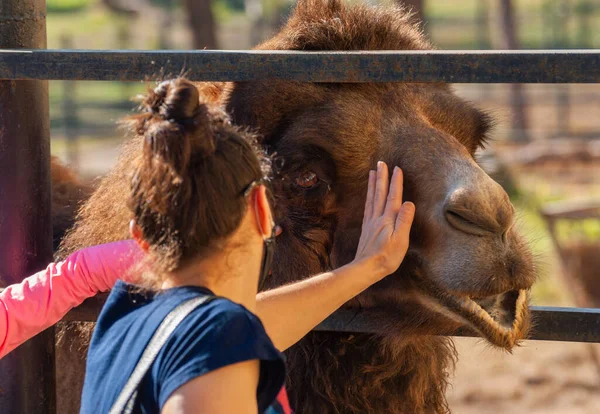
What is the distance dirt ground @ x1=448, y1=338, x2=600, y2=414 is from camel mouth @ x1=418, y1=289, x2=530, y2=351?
4398mm

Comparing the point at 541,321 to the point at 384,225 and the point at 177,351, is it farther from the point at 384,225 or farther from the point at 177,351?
the point at 177,351

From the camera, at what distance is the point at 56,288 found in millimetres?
2488

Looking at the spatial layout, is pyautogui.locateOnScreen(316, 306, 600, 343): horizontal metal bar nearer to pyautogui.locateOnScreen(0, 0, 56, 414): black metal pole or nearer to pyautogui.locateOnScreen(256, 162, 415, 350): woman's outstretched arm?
pyautogui.locateOnScreen(256, 162, 415, 350): woman's outstretched arm

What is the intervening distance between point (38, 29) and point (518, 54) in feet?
4.69

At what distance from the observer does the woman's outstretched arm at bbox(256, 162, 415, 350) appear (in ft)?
7.75

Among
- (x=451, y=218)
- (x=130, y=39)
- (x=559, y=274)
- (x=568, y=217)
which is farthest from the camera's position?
(x=130, y=39)

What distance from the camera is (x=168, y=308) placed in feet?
6.08

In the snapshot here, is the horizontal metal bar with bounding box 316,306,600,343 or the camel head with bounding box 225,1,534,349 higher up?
the camel head with bounding box 225,1,534,349

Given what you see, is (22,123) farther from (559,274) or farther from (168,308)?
(559,274)

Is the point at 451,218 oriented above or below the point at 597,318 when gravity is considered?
above

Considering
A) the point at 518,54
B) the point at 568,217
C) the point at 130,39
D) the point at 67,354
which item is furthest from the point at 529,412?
the point at 130,39

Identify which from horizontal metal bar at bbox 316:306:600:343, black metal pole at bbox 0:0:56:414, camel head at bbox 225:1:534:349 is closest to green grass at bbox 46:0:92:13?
camel head at bbox 225:1:534:349

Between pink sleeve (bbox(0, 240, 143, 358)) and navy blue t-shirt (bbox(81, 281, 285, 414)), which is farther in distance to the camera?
pink sleeve (bbox(0, 240, 143, 358))

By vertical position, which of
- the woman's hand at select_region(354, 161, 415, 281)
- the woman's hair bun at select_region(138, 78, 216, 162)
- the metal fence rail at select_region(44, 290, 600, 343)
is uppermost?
the woman's hair bun at select_region(138, 78, 216, 162)
